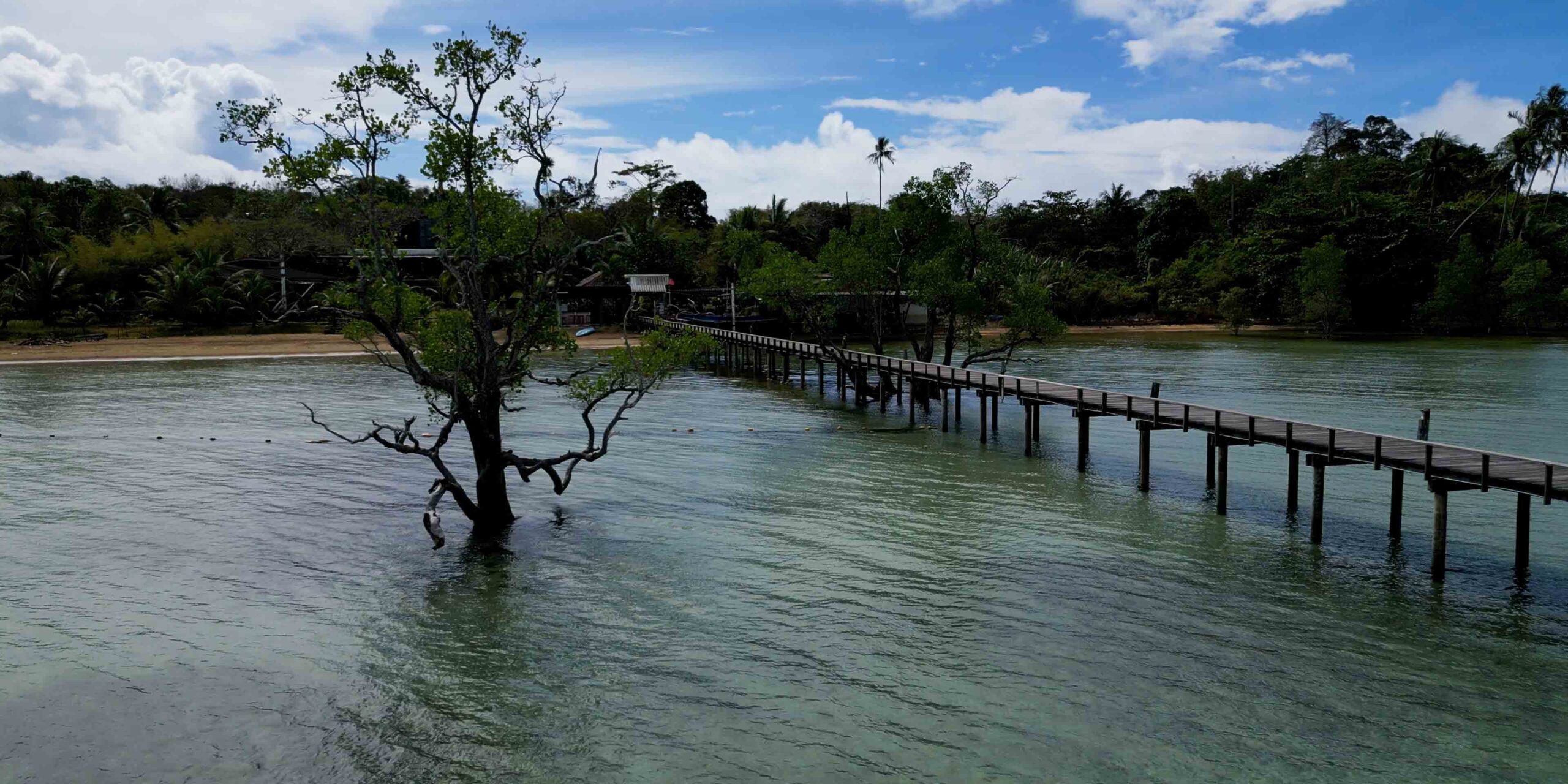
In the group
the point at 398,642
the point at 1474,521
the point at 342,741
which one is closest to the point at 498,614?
the point at 398,642

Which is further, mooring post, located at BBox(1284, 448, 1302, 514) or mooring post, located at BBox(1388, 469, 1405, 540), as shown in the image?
mooring post, located at BBox(1284, 448, 1302, 514)

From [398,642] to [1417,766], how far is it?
13.0m

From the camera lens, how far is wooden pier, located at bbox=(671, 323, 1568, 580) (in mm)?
17656

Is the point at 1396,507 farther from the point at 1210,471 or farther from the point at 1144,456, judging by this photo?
the point at 1144,456

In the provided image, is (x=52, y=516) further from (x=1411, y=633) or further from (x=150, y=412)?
(x=1411, y=633)

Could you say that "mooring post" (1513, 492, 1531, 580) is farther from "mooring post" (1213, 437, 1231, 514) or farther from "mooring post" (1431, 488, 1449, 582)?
"mooring post" (1213, 437, 1231, 514)

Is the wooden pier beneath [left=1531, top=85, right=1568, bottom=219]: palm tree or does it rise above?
beneath

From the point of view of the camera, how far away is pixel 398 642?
1538cm

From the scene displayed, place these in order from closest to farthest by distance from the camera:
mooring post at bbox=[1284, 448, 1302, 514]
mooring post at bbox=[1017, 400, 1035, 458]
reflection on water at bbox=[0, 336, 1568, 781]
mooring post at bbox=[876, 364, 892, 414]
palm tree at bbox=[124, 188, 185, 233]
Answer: reflection on water at bbox=[0, 336, 1568, 781], mooring post at bbox=[1284, 448, 1302, 514], mooring post at bbox=[1017, 400, 1035, 458], mooring post at bbox=[876, 364, 892, 414], palm tree at bbox=[124, 188, 185, 233]

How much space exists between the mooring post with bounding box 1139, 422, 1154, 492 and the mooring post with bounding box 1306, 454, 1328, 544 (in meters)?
4.81

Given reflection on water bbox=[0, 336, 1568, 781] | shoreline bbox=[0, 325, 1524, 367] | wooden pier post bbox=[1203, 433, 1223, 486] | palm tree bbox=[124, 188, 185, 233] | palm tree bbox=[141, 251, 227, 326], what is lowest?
reflection on water bbox=[0, 336, 1568, 781]

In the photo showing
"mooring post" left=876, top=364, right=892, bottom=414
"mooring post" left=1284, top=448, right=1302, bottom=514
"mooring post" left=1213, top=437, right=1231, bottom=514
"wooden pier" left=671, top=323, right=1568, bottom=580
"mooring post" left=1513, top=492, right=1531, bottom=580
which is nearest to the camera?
"wooden pier" left=671, top=323, right=1568, bottom=580

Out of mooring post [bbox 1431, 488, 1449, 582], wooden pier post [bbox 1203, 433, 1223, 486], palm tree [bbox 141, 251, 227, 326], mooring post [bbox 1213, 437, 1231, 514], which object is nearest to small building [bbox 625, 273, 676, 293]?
palm tree [bbox 141, 251, 227, 326]

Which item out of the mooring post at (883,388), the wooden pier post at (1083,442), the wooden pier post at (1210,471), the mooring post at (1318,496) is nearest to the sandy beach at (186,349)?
the mooring post at (883,388)
